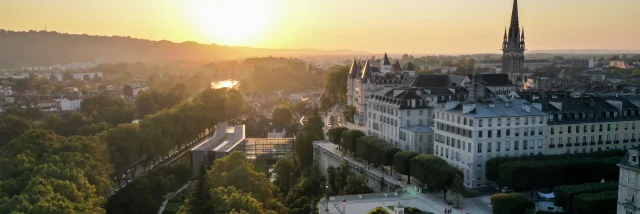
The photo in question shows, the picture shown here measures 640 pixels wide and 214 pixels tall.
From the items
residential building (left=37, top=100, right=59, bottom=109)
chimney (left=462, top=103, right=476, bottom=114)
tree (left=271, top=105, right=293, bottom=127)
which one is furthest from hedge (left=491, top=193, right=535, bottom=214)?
residential building (left=37, top=100, right=59, bottom=109)

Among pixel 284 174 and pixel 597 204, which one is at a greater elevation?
pixel 597 204

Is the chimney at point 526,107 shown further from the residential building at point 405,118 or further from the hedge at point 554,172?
the residential building at point 405,118

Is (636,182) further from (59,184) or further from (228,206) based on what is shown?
(59,184)

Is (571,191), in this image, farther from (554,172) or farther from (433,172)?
(433,172)

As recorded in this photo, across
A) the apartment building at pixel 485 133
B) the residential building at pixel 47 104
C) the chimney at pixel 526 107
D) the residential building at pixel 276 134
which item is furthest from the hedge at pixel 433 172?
the residential building at pixel 47 104

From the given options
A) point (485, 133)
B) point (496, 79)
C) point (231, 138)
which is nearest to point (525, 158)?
point (485, 133)
